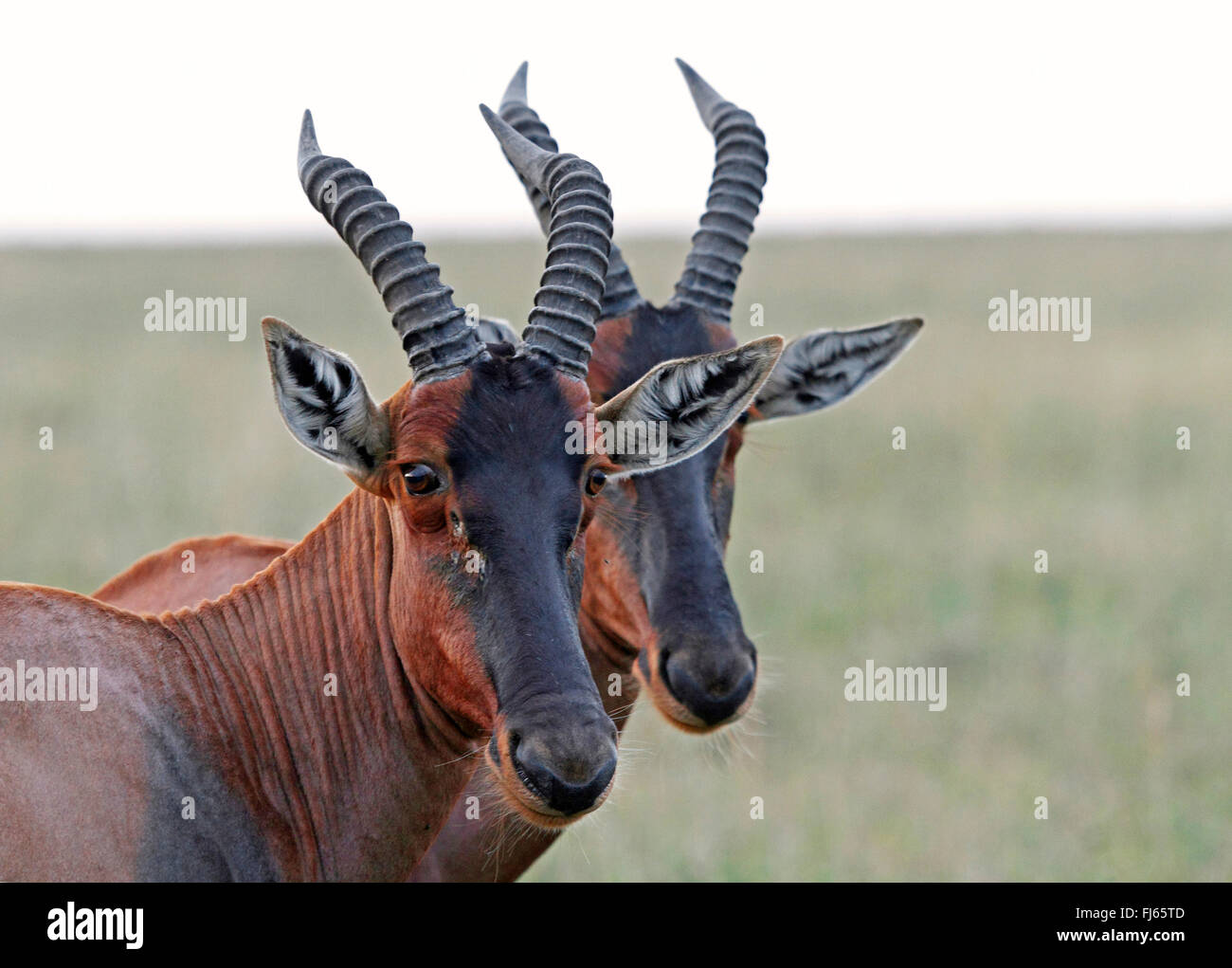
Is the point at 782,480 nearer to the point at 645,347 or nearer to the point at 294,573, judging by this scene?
the point at 645,347

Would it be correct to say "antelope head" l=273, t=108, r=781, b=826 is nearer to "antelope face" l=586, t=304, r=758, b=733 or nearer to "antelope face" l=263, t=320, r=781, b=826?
"antelope face" l=263, t=320, r=781, b=826

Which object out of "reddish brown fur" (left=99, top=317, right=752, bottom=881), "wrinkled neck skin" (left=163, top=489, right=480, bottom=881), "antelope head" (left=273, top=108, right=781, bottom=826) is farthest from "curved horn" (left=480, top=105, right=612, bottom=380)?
"reddish brown fur" (left=99, top=317, right=752, bottom=881)

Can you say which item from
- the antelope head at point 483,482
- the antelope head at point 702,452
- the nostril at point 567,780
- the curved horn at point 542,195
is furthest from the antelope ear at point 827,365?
the nostril at point 567,780

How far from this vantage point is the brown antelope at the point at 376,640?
15.3ft

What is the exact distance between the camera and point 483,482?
4812 millimetres

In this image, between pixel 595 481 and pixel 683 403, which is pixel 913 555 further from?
pixel 595 481

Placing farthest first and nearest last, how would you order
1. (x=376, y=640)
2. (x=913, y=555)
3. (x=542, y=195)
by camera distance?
(x=913, y=555)
(x=542, y=195)
(x=376, y=640)

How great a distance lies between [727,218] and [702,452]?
51.0 inches

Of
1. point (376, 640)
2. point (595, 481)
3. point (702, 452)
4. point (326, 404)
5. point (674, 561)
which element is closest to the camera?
point (326, 404)

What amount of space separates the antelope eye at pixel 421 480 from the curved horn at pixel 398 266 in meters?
0.34

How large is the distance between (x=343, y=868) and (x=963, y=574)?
1237cm

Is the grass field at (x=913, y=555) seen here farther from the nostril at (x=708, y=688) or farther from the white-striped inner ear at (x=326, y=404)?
the white-striped inner ear at (x=326, y=404)

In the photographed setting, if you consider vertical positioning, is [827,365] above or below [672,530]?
above

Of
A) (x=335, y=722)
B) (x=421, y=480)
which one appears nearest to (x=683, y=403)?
(x=421, y=480)
